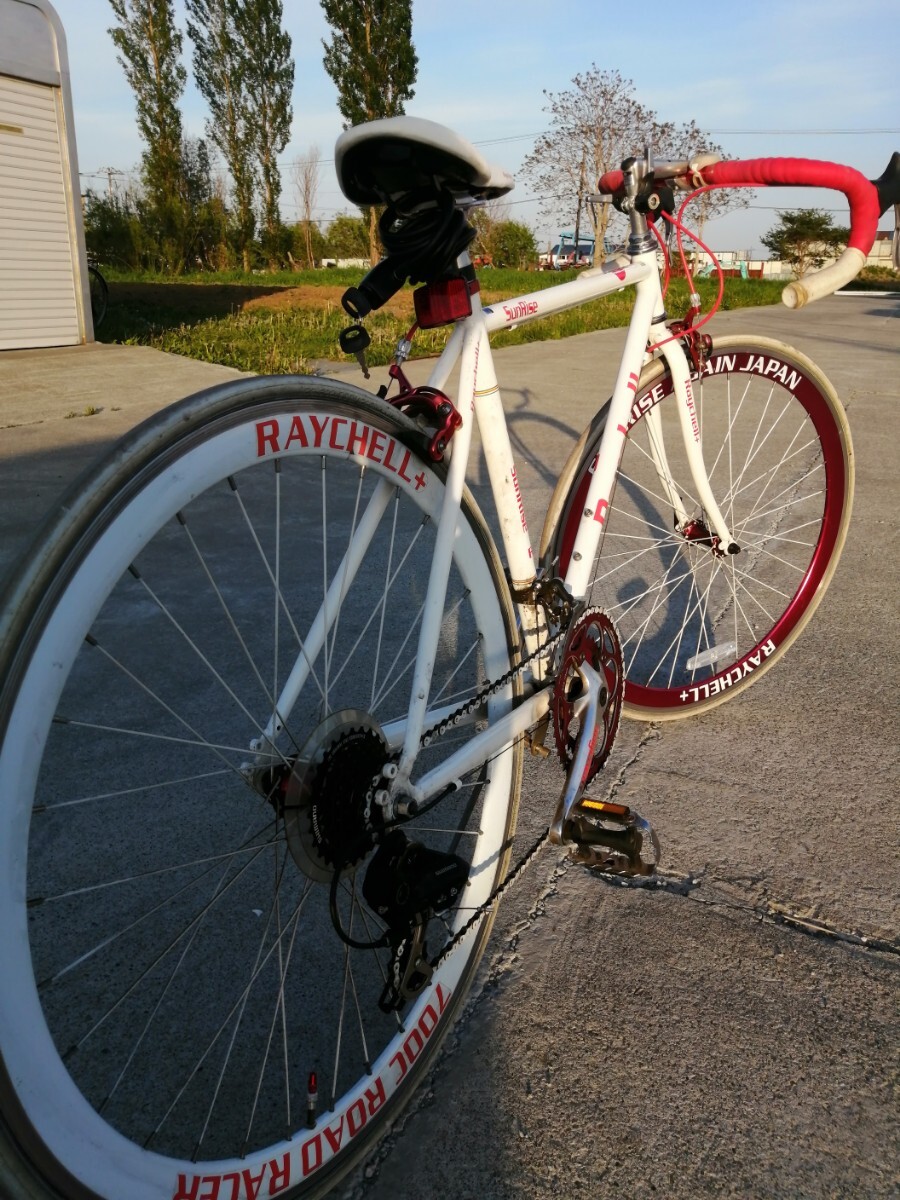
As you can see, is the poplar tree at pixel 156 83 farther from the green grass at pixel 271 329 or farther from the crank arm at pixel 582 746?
the crank arm at pixel 582 746

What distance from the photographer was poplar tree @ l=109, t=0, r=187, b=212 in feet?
112

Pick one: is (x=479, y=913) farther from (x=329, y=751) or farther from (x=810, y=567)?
(x=810, y=567)

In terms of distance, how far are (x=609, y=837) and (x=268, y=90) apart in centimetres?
4400

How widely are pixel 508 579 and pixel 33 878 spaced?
1.30 meters

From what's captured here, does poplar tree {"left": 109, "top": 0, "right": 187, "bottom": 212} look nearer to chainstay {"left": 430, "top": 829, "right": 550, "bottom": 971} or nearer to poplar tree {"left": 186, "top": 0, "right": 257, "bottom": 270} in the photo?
poplar tree {"left": 186, "top": 0, "right": 257, "bottom": 270}

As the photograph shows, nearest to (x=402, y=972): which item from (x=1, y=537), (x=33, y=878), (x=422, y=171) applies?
(x=33, y=878)

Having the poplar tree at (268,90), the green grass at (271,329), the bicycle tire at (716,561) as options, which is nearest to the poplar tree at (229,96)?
the poplar tree at (268,90)

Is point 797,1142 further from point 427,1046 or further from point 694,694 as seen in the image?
point 694,694

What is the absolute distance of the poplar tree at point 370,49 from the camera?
34.8m

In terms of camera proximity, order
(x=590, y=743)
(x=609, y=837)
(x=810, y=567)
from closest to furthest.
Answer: (x=609, y=837) < (x=590, y=743) < (x=810, y=567)

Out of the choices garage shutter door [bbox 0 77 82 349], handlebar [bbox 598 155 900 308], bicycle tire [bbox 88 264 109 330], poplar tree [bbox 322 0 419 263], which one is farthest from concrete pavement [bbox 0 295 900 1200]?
poplar tree [bbox 322 0 419 263]

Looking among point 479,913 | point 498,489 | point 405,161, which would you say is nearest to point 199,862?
point 479,913

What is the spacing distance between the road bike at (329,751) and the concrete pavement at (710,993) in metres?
0.13

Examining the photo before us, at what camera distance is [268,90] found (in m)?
40.0
